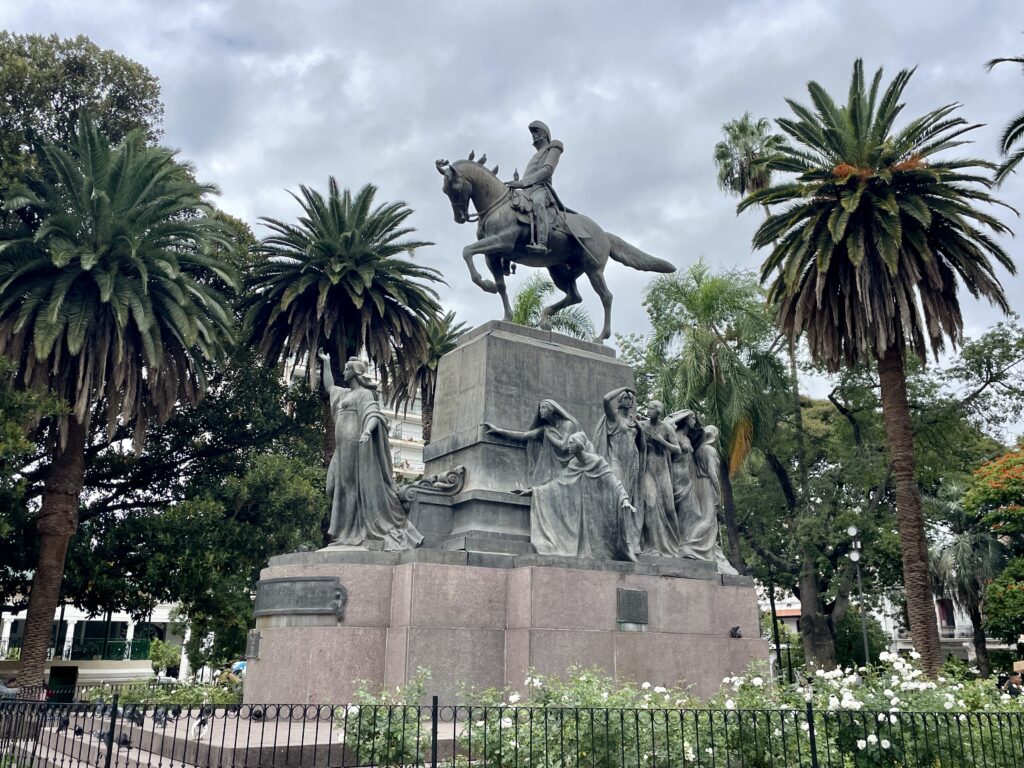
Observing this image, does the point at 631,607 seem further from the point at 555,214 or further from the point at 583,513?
the point at 555,214

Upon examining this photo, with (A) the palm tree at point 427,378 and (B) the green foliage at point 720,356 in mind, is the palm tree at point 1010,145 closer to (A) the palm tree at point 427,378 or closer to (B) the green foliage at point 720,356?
(B) the green foliage at point 720,356

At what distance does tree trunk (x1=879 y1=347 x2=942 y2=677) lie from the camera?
20656 millimetres

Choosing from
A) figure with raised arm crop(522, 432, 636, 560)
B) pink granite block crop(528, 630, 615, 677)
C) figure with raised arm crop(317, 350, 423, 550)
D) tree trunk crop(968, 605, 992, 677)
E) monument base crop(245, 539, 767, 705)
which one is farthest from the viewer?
tree trunk crop(968, 605, 992, 677)

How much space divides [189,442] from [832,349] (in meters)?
19.3

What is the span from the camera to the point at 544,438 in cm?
1334

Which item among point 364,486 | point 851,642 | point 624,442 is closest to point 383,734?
point 364,486

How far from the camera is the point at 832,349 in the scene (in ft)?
77.6

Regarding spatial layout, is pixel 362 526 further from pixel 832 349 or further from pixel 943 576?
pixel 943 576

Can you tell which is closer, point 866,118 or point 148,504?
point 866,118

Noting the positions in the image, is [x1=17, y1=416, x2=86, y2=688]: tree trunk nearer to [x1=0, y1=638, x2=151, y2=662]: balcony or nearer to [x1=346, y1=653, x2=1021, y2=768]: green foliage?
[x1=0, y1=638, x2=151, y2=662]: balcony

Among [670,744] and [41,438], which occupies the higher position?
[41,438]

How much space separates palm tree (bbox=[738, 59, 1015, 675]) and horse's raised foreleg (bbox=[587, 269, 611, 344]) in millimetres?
8706

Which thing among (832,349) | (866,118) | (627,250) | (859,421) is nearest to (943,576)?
(859,421)

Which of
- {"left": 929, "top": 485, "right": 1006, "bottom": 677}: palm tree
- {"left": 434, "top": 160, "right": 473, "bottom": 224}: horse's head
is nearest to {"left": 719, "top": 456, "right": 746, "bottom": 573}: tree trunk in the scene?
{"left": 929, "top": 485, "right": 1006, "bottom": 677}: palm tree
